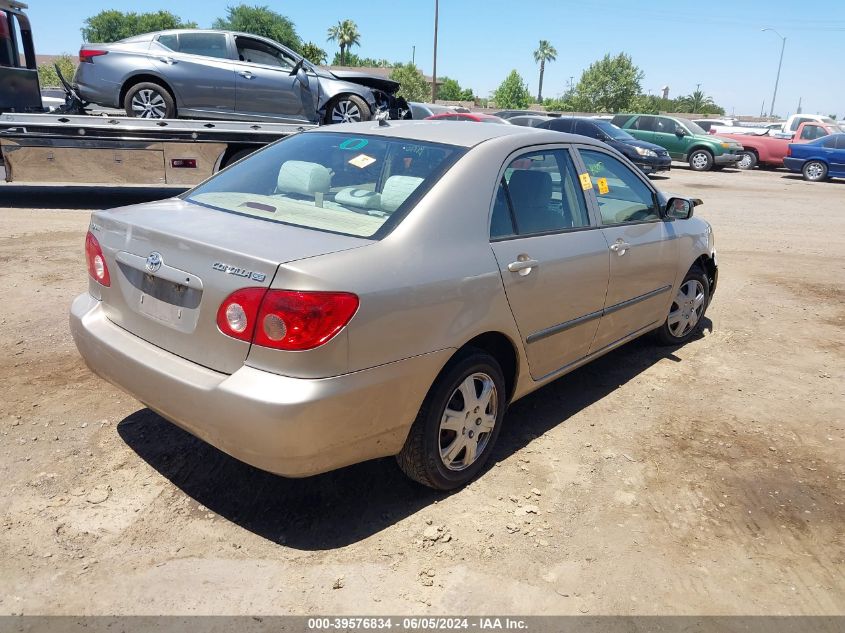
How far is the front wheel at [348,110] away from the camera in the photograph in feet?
35.1

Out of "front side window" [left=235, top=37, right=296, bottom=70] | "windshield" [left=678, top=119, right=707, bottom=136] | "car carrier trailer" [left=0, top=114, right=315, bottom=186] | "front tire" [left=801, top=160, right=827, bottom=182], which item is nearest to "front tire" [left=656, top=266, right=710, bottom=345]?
"car carrier trailer" [left=0, top=114, right=315, bottom=186]

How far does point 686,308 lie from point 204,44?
26.4ft

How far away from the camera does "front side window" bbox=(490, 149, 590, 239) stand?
3.26 metres

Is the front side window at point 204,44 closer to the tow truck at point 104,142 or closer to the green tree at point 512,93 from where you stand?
the tow truck at point 104,142

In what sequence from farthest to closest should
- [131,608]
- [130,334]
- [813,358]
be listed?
[813,358] < [130,334] < [131,608]

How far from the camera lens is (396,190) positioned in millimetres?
3059

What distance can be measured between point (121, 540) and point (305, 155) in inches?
80.7

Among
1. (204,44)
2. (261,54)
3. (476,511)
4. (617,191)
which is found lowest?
(476,511)

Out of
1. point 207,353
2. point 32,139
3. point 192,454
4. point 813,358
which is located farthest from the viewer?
point 32,139

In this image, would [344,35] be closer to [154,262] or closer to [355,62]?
[355,62]

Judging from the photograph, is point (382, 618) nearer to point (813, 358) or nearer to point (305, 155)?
point (305, 155)

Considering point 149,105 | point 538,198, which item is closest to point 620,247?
point 538,198

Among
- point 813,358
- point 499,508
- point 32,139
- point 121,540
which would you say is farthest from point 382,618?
point 32,139

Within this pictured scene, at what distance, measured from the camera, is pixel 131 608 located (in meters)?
2.38
